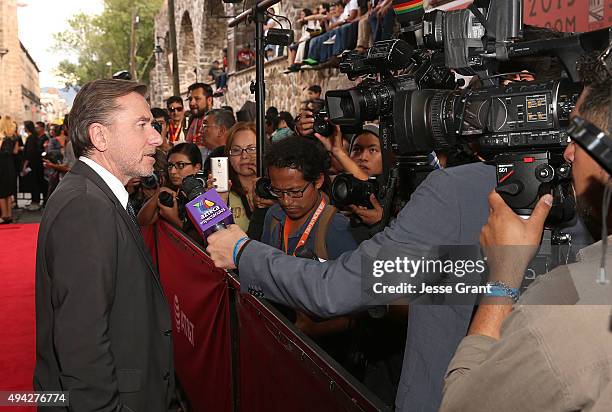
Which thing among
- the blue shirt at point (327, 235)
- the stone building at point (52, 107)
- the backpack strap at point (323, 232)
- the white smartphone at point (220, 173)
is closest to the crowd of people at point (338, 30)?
the white smartphone at point (220, 173)

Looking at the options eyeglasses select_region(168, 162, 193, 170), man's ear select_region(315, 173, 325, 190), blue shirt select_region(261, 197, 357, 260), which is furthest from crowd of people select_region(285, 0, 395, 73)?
blue shirt select_region(261, 197, 357, 260)

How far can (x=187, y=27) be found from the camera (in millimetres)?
25266

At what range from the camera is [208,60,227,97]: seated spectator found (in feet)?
60.2

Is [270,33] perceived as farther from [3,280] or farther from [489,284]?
[3,280]

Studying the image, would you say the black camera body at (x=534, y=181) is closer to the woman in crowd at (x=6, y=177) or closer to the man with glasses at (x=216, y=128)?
the man with glasses at (x=216, y=128)

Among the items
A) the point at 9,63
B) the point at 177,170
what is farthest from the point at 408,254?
the point at 9,63

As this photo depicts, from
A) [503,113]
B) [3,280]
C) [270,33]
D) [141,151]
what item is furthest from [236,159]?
[3,280]

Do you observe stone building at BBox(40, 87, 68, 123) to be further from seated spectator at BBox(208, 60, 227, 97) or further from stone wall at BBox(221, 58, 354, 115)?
stone wall at BBox(221, 58, 354, 115)

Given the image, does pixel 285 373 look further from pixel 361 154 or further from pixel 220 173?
pixel 220 173

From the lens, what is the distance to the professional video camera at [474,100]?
1432 mm

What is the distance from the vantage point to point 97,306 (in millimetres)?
1929

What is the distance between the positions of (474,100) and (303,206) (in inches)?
64.7

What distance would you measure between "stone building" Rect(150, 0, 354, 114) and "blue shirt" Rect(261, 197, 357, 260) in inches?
88.3

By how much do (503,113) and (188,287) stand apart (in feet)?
9.28
